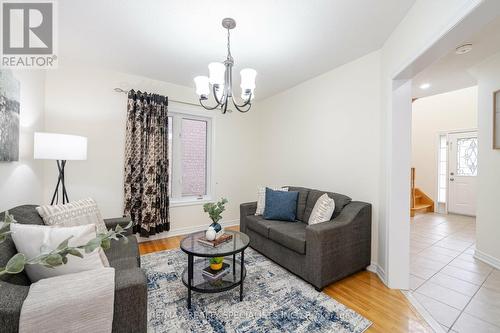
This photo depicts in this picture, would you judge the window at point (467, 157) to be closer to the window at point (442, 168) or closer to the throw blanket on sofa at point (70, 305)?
the window at point (442, 168)

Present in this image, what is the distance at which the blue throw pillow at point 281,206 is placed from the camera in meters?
2.92

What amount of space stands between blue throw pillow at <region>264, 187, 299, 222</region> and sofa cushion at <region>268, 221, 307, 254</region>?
0.35ft

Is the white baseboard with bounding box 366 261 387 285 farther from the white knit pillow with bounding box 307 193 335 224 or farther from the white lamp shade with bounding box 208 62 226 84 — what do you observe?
the white lamp shade with bounding box 208 62 226 84

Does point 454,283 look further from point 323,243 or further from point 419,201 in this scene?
point 419,201

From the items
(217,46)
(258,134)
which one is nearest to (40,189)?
(217,46)

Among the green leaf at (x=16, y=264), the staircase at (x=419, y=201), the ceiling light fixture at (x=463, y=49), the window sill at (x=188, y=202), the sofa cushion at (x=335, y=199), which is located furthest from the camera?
the staircase at (x=419, y=201)

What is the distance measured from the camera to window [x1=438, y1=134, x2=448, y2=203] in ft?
18.2

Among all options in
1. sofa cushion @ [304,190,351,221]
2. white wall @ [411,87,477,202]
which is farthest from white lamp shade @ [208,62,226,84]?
white wall @ [411,87,477,202]

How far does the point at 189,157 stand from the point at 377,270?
10.7ft

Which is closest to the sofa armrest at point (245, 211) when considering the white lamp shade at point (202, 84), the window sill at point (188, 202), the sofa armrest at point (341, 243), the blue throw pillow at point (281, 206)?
the blue throw pillow at point (281, 206)

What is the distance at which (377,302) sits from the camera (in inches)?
76.9

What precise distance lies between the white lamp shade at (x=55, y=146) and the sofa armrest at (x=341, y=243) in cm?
250

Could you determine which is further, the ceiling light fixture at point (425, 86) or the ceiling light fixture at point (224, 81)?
the ceiling light fixture at point (425, 86)

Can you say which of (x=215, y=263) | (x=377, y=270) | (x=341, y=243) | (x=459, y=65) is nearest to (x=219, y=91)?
(x=215, y=263)
